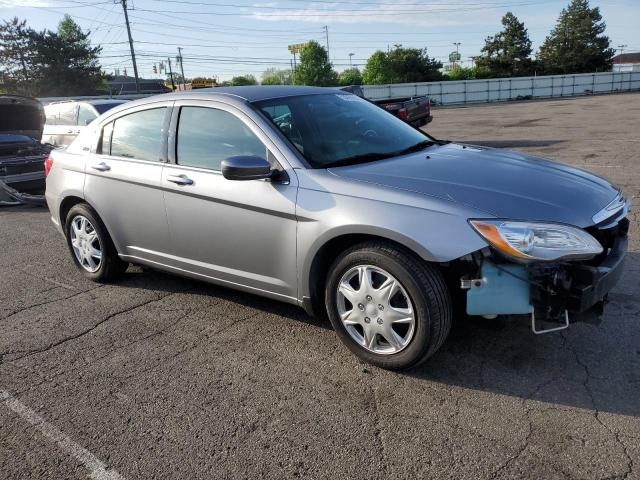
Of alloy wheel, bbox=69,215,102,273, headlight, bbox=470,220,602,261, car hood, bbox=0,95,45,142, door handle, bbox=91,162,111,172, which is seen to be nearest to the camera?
headlight, bbox=470,220,602,261

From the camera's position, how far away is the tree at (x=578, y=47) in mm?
77375

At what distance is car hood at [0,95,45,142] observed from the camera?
31.8 ft

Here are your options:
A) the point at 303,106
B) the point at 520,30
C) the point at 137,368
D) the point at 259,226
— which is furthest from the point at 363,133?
the point at 520,30

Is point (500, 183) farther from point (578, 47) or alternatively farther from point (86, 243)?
point (578, 47)

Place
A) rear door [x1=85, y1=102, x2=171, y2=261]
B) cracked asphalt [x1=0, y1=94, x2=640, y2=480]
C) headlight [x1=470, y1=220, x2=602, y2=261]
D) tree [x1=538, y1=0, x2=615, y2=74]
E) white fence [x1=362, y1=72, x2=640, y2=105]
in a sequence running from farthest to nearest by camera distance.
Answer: tree [x1=538, y1=0, x2=615, y2=74] → white fence [x1=362, y1=72, x2=640, y2=105] → rear door [x1=85, y1=102, x2=171, y2=261] → headlight [x1=470, y1=220, x2=602, y2=261] → cracked asphalt [x1=0, y1=94, x2=640, y2=480]

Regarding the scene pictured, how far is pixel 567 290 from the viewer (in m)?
2.94

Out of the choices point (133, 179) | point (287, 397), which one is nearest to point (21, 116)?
point (133, 179)

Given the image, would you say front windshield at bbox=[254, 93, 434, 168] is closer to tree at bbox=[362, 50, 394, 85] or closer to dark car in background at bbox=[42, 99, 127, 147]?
dark car in background at bbox=[42, 99, 127, 147]

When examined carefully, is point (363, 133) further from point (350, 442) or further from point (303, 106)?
point (350, 442)

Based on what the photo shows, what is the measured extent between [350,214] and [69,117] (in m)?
9.79

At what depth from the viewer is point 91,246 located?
5070 mm

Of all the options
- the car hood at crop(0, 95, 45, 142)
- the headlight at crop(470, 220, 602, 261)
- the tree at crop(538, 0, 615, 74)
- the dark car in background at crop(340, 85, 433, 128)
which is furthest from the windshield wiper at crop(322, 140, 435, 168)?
the tree at crop(538, 0, 615, 74)

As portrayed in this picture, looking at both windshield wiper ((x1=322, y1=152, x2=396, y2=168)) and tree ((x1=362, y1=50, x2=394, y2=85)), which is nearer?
windshield wiper ((x1=322, y1=152, x2=396, y2=168))

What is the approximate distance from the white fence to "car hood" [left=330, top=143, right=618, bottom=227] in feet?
141
